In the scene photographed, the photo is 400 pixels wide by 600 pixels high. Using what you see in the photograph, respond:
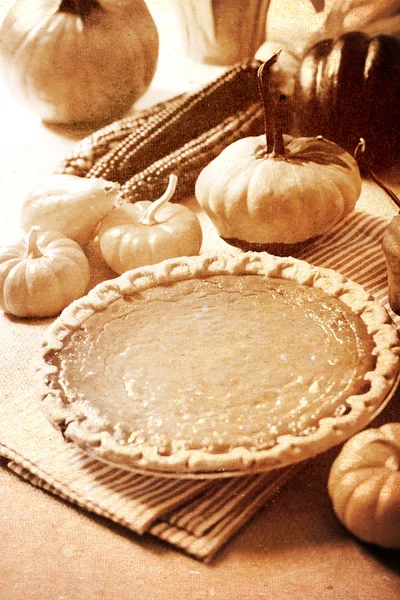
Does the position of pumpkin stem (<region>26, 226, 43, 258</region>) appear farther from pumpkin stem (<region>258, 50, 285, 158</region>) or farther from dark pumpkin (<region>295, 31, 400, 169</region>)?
dark pumpkin (<region>295, 31, 400, 169</region>)

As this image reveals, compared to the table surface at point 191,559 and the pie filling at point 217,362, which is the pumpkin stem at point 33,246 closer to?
the pie filling at point 217,362

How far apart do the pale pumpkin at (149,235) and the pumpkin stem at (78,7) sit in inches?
43.5

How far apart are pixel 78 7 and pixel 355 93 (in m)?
1.12

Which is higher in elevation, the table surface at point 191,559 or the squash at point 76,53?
the squash at point 76,53

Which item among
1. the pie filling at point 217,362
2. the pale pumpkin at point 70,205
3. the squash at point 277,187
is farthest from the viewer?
the pale pumpkin at point 70,205

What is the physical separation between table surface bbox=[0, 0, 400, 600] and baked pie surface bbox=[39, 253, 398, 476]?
141 millimetres

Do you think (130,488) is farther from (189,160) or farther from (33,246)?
(189,160)

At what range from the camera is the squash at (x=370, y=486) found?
1099mm

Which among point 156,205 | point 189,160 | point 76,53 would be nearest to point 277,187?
point 156,205

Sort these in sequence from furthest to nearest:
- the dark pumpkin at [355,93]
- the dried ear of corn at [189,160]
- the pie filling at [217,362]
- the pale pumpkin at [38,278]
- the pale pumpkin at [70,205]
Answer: the dark pumpkin at [355,93] → the dried ear of corn at [189,160] → the pale pumpkin at [70,205] → the pale pumpkin at [38,278] → the pie filling at [217,362]

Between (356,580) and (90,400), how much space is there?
1.81 ft

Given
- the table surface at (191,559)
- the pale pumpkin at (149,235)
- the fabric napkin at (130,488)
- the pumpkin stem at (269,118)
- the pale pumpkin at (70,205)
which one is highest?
the pumpkin stem at (269,118)

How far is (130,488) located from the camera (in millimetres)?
1271

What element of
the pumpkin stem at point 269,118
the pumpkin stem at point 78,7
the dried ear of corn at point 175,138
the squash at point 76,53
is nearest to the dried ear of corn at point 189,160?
the dried ear of corn at point 175,138
